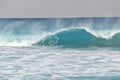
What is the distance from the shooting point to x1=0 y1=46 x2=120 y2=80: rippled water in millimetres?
1670

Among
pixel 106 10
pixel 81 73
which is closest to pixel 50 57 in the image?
pixel 81 73

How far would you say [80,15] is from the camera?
195 centimetres

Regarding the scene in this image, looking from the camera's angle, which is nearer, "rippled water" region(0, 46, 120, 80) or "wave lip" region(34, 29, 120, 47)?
"rippled water" region(0, 46, 120, 80)

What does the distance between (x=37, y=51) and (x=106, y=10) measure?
61 cm

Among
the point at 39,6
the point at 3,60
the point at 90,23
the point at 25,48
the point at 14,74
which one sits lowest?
the point at 14,74

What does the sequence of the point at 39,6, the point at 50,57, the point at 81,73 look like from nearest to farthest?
the point at 81,73 < the point at 50,57 < the point at 39,6

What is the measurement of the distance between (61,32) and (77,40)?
5.5 inches

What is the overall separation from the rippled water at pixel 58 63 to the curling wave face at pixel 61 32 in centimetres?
6

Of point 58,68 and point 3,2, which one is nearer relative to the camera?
point 58,68

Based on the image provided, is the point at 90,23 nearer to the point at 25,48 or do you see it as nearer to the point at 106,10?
the point at 106,10

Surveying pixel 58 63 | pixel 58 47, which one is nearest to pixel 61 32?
pixel 58 47

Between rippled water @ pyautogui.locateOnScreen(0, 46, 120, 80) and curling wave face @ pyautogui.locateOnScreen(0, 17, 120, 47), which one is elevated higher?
curling wave face @ pyautogui.locateOnScreen(0, 17, 120, 47)

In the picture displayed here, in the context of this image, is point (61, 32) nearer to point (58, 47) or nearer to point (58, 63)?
point (58, 47)

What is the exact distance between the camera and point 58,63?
70.4 inches
